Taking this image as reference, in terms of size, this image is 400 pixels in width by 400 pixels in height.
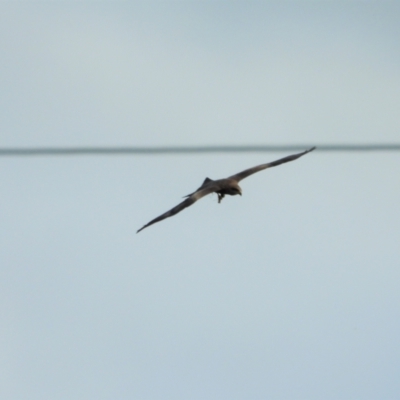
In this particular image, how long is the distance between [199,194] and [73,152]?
397 centimetres

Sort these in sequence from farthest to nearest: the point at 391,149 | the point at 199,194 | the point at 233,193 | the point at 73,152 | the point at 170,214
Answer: the point at 233,193, the point at 199,194, the point at 170,214, the point at 391,149, the point at 73,152

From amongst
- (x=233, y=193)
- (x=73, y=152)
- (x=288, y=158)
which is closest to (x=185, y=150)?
(x=73, y=152)

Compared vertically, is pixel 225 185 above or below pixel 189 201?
above

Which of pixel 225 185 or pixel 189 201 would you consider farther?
pixel 225 185

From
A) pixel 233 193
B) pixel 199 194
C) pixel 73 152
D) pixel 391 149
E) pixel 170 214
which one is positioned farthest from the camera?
pixel 233 193

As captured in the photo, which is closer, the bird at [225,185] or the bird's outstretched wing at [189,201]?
the bird's outstretched wing at [189,201]

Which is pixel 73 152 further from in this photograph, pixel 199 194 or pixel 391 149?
pixel 199 194

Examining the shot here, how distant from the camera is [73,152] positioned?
257 inches

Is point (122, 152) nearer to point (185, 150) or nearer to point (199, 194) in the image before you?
point (185, 150)

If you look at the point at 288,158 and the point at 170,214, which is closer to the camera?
the point at 170,214

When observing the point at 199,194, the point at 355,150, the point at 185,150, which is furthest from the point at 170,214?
the point at 355,150

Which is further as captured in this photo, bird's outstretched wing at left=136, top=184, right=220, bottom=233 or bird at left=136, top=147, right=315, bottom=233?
bird at left=136, top=147, right=315, bottom=233

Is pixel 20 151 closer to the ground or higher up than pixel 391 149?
closer to the ground

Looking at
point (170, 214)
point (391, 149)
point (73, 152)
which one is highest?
point (391, 149)
